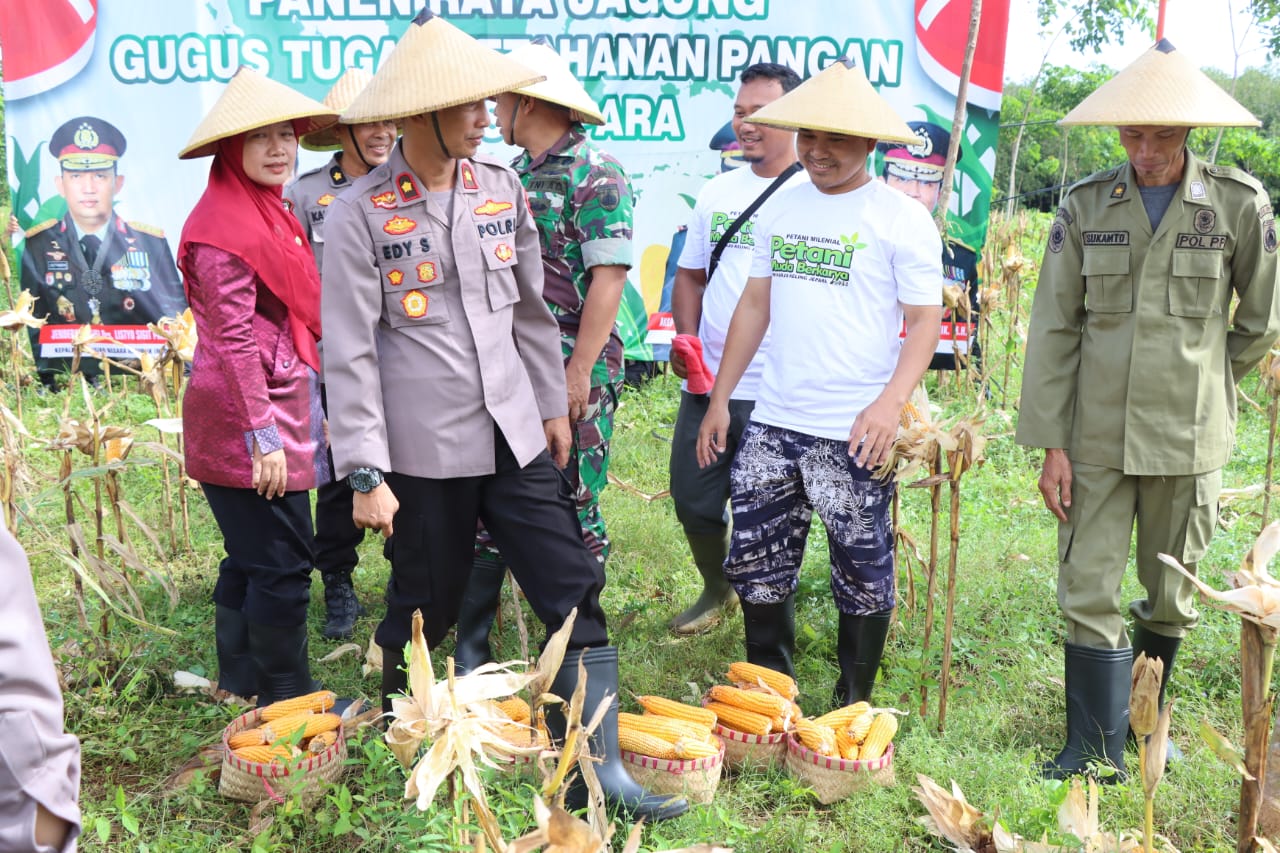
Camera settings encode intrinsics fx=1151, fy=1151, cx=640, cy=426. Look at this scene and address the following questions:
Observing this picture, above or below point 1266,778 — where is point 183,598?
below

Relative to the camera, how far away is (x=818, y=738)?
10.1 feet

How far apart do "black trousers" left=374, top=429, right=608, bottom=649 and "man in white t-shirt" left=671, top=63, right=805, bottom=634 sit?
4.09ft

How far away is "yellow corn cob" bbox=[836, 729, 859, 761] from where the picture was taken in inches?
121

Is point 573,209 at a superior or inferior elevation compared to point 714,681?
superior

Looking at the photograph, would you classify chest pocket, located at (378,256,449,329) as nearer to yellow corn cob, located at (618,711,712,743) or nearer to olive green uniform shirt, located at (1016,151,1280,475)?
yellow corn cob, located at (618,711,712,743)

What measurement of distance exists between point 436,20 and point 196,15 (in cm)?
487

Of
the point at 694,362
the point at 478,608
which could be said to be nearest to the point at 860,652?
the point at 694,362

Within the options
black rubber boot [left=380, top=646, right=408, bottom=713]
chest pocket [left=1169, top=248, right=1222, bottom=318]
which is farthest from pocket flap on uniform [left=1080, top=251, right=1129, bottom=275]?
black rubber boot [left=380, top=646, right=408, bottom=713]

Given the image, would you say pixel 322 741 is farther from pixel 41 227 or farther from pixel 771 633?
pixel 41 227

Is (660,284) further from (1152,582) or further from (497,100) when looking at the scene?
(1152,582)

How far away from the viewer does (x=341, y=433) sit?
2734mm

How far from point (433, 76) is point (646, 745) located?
174 cm

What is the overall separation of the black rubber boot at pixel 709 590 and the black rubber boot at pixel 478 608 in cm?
74

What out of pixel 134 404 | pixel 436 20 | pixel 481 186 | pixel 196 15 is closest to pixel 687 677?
pixel 481 186
